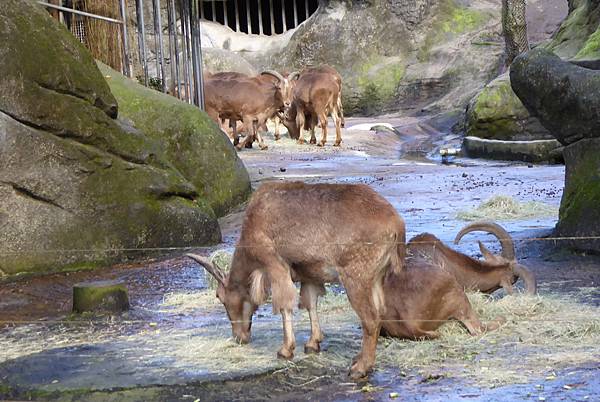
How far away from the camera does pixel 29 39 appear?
383 inches

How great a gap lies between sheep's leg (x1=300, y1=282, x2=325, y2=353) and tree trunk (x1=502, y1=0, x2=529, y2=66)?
2090 cm

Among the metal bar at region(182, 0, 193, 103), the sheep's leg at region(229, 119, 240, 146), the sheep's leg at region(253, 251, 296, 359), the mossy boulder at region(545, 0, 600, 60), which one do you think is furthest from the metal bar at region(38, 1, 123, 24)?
the mossy boulder at region(545, 0, 600, 60)

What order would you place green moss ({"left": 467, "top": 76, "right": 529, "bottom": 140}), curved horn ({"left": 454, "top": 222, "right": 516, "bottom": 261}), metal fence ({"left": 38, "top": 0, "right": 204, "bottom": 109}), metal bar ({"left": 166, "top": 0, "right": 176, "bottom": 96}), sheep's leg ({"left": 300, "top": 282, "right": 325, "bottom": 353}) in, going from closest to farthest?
sheep's leg ({"left": 300, "top": 282, "right": 325, "bottom": 353}) → curved horn ({"left": 454, "top": 222, "right": 516, "bottom": 261}) → metal fence ({"left": 38, "top": 0, "right": 204, "bottom": 109}) → metal bar ({"left": 166, "top": 0, "right": 176, "bottom": 96}) → green moss ({"left": 467, "top": 76, "right": 529, "bottom": 140})

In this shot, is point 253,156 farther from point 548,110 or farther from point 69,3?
point 548,110

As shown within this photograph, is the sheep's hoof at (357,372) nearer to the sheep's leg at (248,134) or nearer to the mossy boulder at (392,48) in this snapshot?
the sheep's leg at (248,134)

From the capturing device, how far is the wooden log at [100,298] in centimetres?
775

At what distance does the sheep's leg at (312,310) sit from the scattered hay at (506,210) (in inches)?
219

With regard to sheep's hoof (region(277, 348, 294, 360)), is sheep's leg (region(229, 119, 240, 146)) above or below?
above

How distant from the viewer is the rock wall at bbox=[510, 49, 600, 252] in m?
9.02

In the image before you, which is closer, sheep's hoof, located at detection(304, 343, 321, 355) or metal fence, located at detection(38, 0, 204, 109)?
sheep's hoof, located at detection(304, 343, 321, 355)

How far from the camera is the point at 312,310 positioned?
6.22 meters

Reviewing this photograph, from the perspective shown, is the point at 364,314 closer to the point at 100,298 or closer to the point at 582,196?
the point at 100,298

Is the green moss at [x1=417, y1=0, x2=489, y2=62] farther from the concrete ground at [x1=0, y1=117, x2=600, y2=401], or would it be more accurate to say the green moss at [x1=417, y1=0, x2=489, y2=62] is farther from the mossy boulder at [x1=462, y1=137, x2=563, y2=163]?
the concrete ground at [x1=0, y1=117, x2=600, y2=401]

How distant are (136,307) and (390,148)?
1796 centimetres
